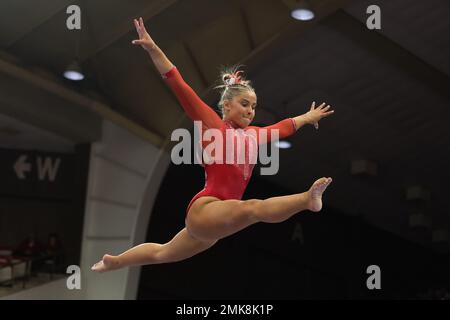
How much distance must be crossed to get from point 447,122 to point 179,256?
850 centimetres

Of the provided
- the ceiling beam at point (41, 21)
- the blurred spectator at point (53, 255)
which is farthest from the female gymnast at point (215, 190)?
the blurred spectator at point (53, 255)

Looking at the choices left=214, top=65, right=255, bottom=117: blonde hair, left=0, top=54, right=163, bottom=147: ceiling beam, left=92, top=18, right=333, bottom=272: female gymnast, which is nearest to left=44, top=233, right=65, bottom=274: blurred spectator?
left=0, top=54, right=163, bottom=147: ceiling beam

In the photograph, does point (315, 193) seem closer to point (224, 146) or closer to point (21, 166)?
point (224, 146)

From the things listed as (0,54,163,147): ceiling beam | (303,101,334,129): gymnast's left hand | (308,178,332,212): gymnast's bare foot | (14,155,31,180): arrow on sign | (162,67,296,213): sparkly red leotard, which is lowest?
(308,178,332,212): gymnast's bare foot

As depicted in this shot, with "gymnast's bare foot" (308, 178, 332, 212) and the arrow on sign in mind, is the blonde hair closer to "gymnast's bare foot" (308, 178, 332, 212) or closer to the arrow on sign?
"gymnast's bare foot" (308, 178, 332, 212)

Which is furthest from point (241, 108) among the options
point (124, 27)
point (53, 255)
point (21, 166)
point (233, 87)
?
point (21, 166)

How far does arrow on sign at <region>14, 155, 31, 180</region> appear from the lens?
11.7 m

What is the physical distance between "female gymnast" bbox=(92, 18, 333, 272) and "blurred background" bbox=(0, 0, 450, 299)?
4.05 metres

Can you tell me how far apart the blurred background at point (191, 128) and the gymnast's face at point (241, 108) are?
4.04 m

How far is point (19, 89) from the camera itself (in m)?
9.02

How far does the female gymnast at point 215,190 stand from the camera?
10.4 ft

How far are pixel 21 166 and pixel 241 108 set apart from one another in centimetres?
893

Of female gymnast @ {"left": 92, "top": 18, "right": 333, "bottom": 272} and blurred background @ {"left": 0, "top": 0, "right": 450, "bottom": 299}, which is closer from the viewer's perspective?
female gymnast @ {"left": 92, "top": 18, "right": 333, "bottom": 272}

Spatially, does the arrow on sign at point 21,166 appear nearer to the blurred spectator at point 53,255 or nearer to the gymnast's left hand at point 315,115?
the blurred spectator at point 53,255
